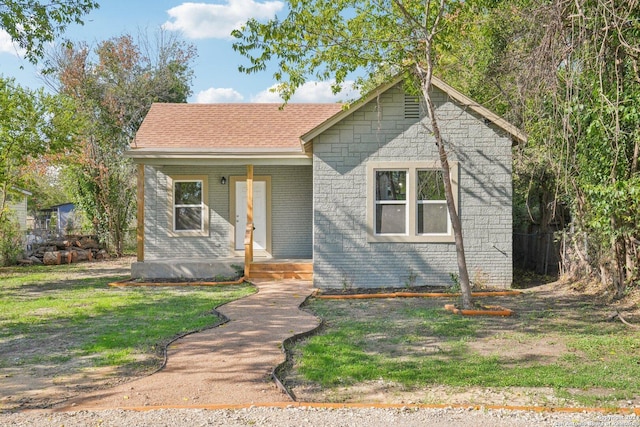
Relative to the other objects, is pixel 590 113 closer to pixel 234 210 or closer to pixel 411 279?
pixel 411 279

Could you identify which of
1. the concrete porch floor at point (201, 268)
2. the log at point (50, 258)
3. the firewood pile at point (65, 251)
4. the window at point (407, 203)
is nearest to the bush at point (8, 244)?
the firewood pile at point (65, 251)

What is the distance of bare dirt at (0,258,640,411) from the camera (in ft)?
16.6

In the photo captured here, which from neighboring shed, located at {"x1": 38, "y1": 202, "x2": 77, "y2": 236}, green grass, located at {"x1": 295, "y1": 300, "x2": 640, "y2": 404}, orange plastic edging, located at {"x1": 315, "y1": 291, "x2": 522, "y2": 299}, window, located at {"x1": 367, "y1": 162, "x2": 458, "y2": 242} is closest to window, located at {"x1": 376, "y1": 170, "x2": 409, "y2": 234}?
window, located at {"x1": 367, "y1": 162, "x2": 458, "y2": 242}

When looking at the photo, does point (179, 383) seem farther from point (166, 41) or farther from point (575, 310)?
point (166, 41)

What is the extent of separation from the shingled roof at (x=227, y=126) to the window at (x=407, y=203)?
280 cm

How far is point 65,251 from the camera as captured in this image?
796 inches

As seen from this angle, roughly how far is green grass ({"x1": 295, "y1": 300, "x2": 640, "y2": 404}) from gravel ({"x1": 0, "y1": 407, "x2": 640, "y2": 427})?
614mm

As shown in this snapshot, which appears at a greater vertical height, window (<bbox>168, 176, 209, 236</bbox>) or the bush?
window (<bbox>168, 176, 209, 236</bbox>)

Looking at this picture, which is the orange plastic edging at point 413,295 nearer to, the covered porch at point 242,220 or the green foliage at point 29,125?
the covered porch at point 242,220

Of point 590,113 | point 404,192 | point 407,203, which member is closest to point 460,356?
point 590,113

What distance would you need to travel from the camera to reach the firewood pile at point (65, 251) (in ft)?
63.9

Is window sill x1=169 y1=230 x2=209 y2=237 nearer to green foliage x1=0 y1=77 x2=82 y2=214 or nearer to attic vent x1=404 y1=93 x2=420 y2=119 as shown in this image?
green foliage x1=0 y1=77 x2=82 y2=214

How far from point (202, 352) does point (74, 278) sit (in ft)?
32.3

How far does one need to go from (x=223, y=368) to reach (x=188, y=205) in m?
10.4
